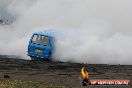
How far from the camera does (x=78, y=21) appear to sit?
41.7 m

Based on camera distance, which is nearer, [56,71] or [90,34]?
[56,71]

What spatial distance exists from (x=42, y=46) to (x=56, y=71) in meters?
4.29

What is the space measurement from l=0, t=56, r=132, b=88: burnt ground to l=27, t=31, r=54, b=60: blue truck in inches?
24.6

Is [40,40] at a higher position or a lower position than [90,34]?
lower

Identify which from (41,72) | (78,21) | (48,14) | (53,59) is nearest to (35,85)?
(41,72)

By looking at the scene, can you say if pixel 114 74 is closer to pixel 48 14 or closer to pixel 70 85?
pixel 70 85

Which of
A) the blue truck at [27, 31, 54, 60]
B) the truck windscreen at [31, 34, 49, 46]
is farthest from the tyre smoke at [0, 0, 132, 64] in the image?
the truck windscreen at [31, 34, 49, 46]

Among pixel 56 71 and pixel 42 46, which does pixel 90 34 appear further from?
pixel 56 71

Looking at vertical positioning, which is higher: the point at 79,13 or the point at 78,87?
the point at 79,13

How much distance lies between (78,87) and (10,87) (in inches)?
96.6

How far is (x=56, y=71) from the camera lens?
21.1 meters

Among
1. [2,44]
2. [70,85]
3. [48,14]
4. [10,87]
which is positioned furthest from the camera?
[48,14]

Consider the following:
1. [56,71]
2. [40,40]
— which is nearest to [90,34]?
[40,40]

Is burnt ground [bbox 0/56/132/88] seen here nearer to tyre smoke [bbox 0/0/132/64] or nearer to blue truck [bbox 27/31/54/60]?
blue truck [bbox 27/31/54/60]
